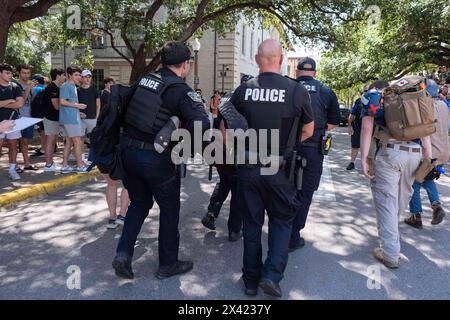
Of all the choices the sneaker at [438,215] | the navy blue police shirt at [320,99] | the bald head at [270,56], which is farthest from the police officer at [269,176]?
the sneaker at [438,215]

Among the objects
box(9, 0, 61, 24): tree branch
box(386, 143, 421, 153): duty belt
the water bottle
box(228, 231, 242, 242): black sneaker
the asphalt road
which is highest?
box(9, 0, 61, 24): tree branch

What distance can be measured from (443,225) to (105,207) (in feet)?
14.8

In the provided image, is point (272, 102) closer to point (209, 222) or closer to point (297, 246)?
point (297, 246)

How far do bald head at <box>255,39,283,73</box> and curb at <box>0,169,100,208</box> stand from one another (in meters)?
4.34

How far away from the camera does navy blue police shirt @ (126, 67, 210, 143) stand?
336 centimetres

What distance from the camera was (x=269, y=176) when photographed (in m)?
3.31

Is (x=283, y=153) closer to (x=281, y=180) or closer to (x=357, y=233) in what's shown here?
(x=281, y=180)

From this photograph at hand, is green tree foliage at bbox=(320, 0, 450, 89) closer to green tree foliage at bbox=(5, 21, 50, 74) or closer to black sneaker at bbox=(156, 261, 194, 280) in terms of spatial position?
black sneaker at bbox=(156, 261, 194, 280)

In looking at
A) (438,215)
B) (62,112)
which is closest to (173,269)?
(438,215)

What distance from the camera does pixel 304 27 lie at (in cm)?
1553

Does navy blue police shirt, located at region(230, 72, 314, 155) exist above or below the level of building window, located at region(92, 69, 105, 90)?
below

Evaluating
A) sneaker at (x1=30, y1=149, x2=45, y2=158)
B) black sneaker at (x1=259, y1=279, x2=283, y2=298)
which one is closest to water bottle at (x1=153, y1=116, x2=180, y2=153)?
black sneaker at (x1=259, y1=279, x2=283, y2=298)

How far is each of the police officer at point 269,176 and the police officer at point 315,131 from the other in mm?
815
